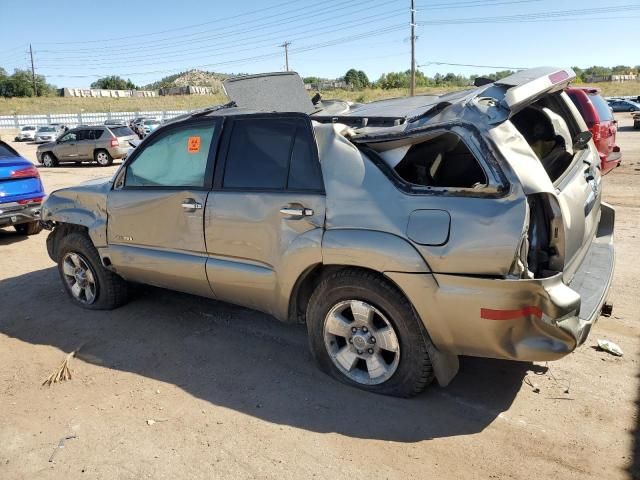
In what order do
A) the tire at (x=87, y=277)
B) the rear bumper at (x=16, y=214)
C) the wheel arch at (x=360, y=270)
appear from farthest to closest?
1. the rear bumper at (x=16, y=214)
2. the tire at (x=87, y=277)
3. the wheel arch at (x=360, y=270)

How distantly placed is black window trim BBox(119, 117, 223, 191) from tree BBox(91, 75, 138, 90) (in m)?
128

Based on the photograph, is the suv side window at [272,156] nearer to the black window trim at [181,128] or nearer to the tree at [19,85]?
the black window trim at [181,128]

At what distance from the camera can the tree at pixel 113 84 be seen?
119562 millimetres

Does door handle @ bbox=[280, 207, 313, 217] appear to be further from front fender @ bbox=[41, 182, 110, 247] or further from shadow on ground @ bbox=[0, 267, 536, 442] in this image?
front fender @ bbox=[41, 182, 110, 247]

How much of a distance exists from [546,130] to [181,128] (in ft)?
9.39

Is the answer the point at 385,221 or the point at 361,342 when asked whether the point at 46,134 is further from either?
the point at 385,221

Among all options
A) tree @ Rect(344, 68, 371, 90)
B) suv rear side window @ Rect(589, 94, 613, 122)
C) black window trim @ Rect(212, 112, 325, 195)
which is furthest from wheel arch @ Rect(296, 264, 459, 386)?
tree @ Rect(344, 68, 371, 90)

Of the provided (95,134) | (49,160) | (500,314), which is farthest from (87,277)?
(49,160)

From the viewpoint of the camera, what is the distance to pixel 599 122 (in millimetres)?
9273

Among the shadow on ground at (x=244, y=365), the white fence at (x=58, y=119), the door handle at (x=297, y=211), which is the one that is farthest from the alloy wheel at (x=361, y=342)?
the white fence at (x=58, y=119)

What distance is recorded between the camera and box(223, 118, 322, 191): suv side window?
355 centimetres

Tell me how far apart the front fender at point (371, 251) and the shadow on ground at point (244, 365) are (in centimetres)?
89

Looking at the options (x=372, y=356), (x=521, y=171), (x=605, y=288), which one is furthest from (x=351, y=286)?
(x=605, y=288)

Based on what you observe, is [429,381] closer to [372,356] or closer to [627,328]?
[372,356]
